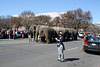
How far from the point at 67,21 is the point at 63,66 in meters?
39.9

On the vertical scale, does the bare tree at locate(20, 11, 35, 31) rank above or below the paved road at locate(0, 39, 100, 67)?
above

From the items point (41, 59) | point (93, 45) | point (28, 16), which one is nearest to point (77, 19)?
point (28, 16)

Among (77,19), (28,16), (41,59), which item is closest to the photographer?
(41,59)

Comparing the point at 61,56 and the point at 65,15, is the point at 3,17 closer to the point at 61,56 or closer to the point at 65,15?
the point at 65,15

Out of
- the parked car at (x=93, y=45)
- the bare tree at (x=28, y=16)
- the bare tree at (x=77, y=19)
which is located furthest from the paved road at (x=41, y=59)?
the bare tree at (x=28, y=16)

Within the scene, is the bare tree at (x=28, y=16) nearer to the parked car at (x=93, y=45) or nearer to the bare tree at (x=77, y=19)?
the bare tree at (x=77, y=19)

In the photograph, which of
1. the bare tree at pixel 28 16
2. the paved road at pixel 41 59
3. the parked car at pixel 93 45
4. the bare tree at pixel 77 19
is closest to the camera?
the paved road at pixel 41 59

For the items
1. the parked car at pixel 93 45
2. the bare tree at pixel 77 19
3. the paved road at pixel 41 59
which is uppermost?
the bare tree at pixel 77 19

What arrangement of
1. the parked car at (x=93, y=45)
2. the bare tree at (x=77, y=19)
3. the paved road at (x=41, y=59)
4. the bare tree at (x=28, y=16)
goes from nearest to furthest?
1. the paved road at (x=41, y=59)
2. the parked car at (x=93, y=45)
3. the bare tree at (x=77, y=19)
4. the bare tree at (x=28, y=16)

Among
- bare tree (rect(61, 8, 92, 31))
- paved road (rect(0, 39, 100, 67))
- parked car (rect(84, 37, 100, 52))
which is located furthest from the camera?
bare tree (rect(61, 8, 92, 31))

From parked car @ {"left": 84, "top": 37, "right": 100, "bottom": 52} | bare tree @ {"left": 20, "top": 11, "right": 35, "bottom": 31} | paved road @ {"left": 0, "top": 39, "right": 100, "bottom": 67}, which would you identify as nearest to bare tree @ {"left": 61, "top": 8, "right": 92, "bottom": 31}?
bare tree @ {"left": 20, "top": 11, "right": 35, "bottom": 31}

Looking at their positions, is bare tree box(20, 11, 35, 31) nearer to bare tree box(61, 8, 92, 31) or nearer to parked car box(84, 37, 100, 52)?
bare tree box(61, 8, 92, 31)

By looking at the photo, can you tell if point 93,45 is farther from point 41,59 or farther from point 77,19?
point 77,19

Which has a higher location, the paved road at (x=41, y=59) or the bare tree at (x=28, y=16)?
the bare tree at (x=28, y=16)
